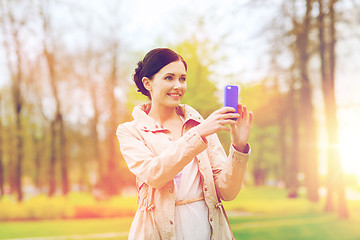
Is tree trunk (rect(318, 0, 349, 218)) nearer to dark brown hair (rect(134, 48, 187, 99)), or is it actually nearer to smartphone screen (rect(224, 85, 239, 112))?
dark brown hair (rect(134, 48, 187, 99))

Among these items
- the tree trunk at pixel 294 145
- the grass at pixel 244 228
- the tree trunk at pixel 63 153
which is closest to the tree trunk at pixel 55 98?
the tree trunk at pixel 63 153

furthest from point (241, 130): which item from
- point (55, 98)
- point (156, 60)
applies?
point (55, 98)

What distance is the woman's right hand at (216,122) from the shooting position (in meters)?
1.83

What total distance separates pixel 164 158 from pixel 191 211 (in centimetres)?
36

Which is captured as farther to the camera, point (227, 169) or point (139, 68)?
point (139, 68)

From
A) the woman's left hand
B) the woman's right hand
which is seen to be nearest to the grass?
the woman's left hand

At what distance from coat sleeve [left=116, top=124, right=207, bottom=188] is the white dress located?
194 millimetres

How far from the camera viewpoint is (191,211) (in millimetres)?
2059

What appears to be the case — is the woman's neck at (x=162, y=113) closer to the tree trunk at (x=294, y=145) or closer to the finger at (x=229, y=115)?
the finger at (x=229, y=115)

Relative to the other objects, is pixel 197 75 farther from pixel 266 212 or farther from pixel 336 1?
pixel 266 212

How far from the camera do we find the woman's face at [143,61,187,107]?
2.12 m

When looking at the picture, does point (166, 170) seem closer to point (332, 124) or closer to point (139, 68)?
point (139, 68)

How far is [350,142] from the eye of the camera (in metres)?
15.8

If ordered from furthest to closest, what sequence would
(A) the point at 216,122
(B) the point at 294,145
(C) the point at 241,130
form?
→ (B) the point at 294,145 → (C) the point at 241,130 → (A) the point at 216,122
